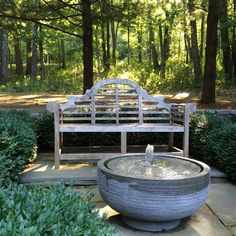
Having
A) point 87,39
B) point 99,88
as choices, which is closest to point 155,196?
point 99,88

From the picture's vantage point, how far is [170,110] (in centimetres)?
661

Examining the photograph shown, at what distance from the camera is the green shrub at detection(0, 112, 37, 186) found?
4346 mm

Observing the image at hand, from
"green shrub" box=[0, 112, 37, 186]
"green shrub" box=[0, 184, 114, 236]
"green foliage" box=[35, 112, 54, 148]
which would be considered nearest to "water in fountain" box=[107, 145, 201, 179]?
"green shrub" box=[0, 112, 37, 186]

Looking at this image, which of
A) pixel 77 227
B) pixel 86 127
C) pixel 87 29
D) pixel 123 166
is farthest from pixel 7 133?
pixel 87 29

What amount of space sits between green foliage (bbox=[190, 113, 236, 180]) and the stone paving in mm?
242

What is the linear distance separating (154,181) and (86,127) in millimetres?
2566

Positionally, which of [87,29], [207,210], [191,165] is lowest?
[207,210]

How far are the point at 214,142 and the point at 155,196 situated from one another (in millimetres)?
2516

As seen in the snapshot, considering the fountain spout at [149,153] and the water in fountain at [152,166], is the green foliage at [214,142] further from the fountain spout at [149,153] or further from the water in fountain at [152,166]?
the fountain spout at [149,153]

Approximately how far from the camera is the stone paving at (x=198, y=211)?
3758 millimetres

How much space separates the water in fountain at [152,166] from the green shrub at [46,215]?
1274mm

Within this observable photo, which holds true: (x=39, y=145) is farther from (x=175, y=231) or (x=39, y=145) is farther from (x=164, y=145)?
(x=175, y=231)

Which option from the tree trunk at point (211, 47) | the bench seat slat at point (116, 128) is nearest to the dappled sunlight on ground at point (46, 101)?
the tree trunk at point (211, 47)

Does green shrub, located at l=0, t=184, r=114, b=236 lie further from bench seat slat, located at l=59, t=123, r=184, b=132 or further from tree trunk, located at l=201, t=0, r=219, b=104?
tree trunk, located at l=201, t=0, r=219, b=104
